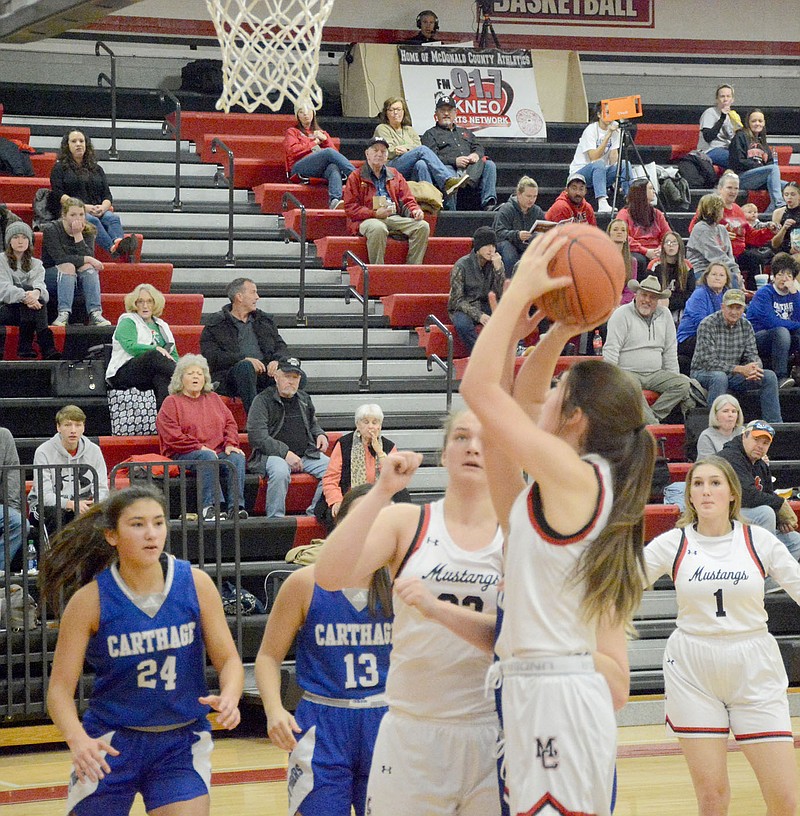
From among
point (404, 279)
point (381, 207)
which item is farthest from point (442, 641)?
point (381, 207)

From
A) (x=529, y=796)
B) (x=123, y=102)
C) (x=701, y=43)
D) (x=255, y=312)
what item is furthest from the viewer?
(x=701, y=43)

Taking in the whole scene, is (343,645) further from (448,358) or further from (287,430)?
(448,358)

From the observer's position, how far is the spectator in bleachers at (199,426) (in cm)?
816

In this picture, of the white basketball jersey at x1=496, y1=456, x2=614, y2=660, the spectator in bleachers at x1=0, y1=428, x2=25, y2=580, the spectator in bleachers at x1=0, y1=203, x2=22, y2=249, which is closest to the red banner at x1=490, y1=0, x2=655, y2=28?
the spectator in bleachers at x1=0, y1=203, x2=22, y2=249

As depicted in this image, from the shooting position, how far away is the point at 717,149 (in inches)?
545

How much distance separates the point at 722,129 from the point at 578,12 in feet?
9.18

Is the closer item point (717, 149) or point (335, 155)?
point (335, 155)

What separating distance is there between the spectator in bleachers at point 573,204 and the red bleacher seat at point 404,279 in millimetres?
1105

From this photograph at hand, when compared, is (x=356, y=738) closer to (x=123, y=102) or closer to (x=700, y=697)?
(x=700, y=697)

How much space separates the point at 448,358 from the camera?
9.52 m

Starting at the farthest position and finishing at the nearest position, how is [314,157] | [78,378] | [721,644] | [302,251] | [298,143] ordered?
[298,143], [314,157], [302,251], [78,378], [721,644]

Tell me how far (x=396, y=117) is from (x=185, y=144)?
2.15 metres

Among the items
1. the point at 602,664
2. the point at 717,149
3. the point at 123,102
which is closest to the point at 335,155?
the point at 123,102

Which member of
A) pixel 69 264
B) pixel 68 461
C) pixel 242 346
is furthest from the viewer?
pixel 69 264
